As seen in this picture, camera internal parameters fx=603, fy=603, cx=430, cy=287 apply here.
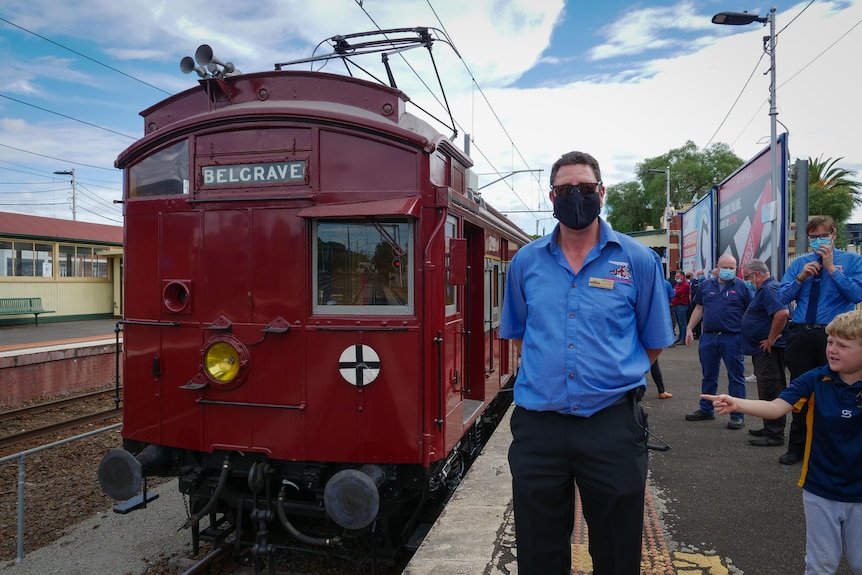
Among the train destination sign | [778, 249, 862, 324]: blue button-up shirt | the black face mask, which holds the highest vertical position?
the train destination sign

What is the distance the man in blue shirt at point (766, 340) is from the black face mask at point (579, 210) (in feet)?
14.1

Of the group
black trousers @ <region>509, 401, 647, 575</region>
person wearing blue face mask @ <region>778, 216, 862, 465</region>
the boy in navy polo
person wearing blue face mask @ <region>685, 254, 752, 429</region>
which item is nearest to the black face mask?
black trousers @ <region>509, 401, 647, 575</region>

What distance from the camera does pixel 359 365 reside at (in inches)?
152

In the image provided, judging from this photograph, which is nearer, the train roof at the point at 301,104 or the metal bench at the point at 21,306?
the train roof at the point at 301,104

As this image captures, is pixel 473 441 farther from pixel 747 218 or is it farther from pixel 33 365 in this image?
pixel 747 218

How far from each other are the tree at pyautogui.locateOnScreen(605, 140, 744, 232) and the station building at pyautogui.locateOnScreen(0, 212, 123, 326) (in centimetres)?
3728

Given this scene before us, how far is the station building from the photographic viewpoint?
19594 millimetres

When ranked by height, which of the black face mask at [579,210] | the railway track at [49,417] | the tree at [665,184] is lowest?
the railway track at [49,417]

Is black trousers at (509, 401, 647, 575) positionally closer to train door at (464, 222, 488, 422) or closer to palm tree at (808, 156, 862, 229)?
train door at (464, 222, 488, 422)

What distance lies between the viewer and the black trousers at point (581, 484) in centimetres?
226

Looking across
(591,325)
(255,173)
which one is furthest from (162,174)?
(591,325)

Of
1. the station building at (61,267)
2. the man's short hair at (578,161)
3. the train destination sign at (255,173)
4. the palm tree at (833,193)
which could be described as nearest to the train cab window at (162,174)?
the train destination sign at (255,173)

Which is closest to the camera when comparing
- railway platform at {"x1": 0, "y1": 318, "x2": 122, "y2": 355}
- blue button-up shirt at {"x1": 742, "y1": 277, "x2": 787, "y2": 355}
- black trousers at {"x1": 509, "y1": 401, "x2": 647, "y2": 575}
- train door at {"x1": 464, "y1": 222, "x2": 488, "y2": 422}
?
black trousers at {"x1": 509, "y1": 401, "x2": 647, "y2": 575}

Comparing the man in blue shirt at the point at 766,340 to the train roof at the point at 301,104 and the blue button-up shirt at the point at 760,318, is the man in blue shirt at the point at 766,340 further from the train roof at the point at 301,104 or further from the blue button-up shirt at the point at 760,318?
the train roof at the point at 301,104
